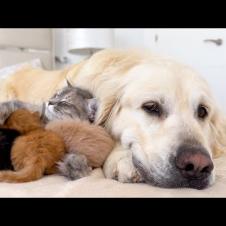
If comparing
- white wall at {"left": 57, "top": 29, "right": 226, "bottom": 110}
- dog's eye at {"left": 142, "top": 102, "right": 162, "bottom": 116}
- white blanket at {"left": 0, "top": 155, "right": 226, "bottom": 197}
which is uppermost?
dog's eye at {"left": 142, "top": 102, "right": 162, "bottom": 116}

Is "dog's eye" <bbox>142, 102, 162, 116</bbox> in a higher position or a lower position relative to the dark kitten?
higher

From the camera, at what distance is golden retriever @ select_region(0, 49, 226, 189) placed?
131 cm

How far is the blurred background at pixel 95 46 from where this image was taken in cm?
429

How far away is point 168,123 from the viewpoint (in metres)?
1.51

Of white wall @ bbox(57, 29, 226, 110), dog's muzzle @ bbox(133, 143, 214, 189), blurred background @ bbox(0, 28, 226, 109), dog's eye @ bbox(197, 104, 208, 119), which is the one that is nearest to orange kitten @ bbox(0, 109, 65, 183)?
dog's muzzle @ bbox(133, 143, 214, 189)

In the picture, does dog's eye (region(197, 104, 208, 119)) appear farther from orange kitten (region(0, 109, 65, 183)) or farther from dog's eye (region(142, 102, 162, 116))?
orange kitten (region(0, 109, 65, 183))

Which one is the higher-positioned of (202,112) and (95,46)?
(202,112)

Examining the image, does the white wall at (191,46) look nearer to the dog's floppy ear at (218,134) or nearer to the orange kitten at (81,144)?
the dog's floppy ear at (218,134)

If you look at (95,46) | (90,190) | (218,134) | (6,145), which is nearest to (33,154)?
(6,145)

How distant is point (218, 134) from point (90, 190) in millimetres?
885

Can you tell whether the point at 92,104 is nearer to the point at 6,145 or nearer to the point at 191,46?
the point at 6,145

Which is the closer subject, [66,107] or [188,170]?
[188,170]
